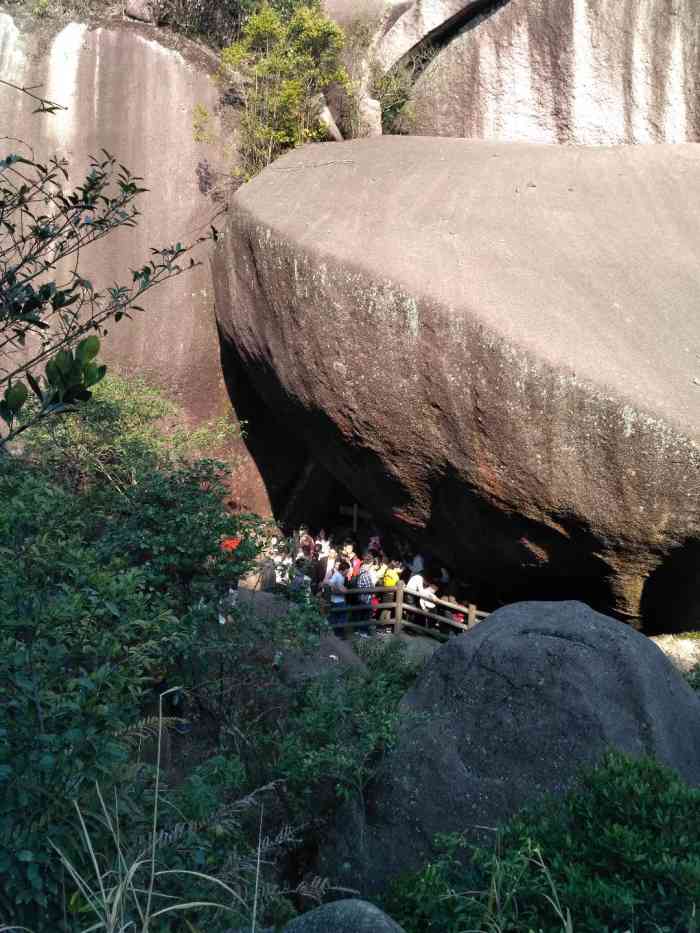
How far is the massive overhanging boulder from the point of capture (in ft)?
23.6

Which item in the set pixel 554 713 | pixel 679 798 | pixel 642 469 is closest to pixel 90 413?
pixel 642 469

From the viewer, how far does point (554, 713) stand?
14.3 ft

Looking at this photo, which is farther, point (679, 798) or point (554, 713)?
point (554, 713)

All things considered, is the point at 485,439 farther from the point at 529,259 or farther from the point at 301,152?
the point at 301,152

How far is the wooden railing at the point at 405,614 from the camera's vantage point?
895cm

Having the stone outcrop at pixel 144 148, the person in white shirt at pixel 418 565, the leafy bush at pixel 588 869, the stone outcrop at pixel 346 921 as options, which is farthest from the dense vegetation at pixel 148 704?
the stone outcrop at pixel 144 148

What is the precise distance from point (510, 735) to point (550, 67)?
7.94 meters

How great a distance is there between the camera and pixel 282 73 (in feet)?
34.5

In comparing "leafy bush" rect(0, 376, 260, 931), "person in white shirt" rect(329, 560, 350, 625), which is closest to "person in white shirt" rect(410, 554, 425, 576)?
"person in white shirt" rect(329, 560, 350, 625)

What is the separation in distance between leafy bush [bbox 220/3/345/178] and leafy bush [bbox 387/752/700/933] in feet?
28.9

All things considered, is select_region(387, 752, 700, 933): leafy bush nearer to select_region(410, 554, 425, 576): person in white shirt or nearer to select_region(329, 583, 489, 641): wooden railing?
select_region(329, 583, 489, 641): wooden railing

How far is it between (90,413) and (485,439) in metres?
3.24

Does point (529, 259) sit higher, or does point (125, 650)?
point (529, 259)

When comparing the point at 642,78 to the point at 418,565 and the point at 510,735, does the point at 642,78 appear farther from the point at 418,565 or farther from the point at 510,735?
the point at 510,735
